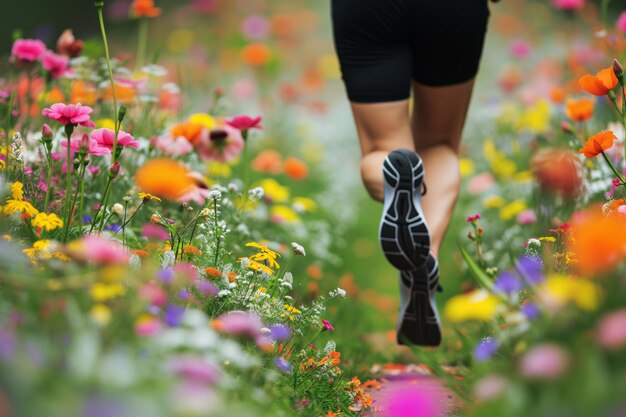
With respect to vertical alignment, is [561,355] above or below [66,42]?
above

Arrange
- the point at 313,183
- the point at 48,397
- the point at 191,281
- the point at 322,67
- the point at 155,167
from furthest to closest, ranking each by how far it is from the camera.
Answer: the point at 322,67 < the point at 313,183 < the point at 191,281 < the point at 155,167 < the point at 48,397

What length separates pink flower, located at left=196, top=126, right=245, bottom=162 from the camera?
2.94 m

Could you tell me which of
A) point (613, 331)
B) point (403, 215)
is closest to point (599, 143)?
point (403, 215)

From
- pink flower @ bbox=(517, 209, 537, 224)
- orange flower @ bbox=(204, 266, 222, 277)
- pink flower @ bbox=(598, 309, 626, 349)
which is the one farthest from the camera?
pink flower @ bbox=(517, 209, 537, 224)

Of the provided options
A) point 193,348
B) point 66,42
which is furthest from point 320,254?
point 193,348

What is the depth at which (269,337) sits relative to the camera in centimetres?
189

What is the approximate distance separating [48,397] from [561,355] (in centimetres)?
73

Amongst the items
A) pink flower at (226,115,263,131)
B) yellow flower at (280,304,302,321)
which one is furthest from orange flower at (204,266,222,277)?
pink flower at (226,115,263,131)

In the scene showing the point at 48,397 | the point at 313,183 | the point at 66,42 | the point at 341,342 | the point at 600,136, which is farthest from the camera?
the point at 313,183

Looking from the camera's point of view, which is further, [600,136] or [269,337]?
[600,136]

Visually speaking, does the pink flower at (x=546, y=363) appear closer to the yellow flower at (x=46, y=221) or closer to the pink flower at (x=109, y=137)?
the yellow flower at (x=46, y=221)

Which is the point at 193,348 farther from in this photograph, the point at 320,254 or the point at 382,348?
the point at 320,254

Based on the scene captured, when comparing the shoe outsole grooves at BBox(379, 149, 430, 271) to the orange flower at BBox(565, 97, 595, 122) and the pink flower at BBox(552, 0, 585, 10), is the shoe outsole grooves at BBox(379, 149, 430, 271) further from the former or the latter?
the pink flower at BBox(552, 0, 585, 10)

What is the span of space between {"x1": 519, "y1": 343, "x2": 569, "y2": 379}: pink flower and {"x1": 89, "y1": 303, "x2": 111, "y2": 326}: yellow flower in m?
0.64
